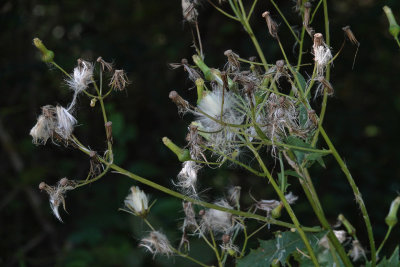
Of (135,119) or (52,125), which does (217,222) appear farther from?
(135,119)

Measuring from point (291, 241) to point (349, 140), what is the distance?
4.17ft

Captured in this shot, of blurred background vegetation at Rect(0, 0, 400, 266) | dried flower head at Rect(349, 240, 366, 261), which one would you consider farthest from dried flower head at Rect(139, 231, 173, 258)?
blurred background vegetation at Rect(0, 0, 400, 266)

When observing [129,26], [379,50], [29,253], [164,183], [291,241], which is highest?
[291,241]

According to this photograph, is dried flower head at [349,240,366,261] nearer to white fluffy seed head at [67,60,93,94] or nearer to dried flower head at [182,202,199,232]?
dried flower head at [182,202,199,232]

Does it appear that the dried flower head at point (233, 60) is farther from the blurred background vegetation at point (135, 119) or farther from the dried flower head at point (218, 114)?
the blurred background vegetation at point (135, 119)

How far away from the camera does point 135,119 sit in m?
2.03

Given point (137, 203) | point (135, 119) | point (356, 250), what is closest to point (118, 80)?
point (137, 203)

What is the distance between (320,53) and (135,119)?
149 cm

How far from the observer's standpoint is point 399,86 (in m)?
2.12

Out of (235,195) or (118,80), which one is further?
(235,195)

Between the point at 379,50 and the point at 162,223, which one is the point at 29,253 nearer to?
the point at 162,223

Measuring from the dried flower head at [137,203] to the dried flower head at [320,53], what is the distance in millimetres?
234

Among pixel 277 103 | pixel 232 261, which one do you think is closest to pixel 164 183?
pixel 232 261

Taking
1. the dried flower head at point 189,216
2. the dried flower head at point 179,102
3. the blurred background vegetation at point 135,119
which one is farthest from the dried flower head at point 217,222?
the blurred background vegetation at point 135,119
